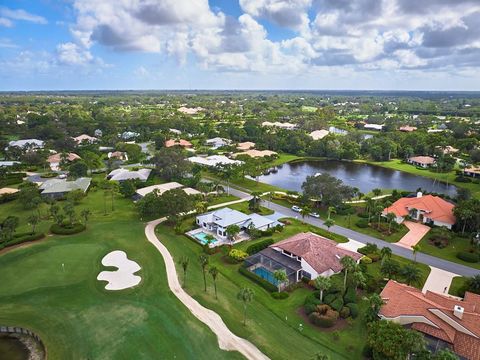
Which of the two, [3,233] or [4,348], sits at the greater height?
[3,233]

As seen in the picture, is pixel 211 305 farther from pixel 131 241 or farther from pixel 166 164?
pixel 166 164

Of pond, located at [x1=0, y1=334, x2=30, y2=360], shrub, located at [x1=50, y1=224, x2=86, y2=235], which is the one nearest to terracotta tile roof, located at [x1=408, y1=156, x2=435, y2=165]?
shrub, located at [x1=50, y1=224, x2=86, y2=235]

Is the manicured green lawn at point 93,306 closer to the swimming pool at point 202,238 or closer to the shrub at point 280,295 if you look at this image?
the swimming pool at point 202,238

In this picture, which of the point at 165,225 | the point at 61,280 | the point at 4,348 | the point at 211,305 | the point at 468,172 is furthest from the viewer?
the point at 468,172

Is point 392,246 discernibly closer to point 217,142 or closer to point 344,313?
point 344,313

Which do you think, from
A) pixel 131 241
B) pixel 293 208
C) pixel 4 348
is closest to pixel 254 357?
pixel 4 348

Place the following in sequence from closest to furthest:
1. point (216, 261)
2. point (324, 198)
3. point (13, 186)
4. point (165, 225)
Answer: point (216, 261), point (165, 225), point (324, 198), point (13, 186)

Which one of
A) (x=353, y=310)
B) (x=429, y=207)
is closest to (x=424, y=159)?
(x=429, y=207)
